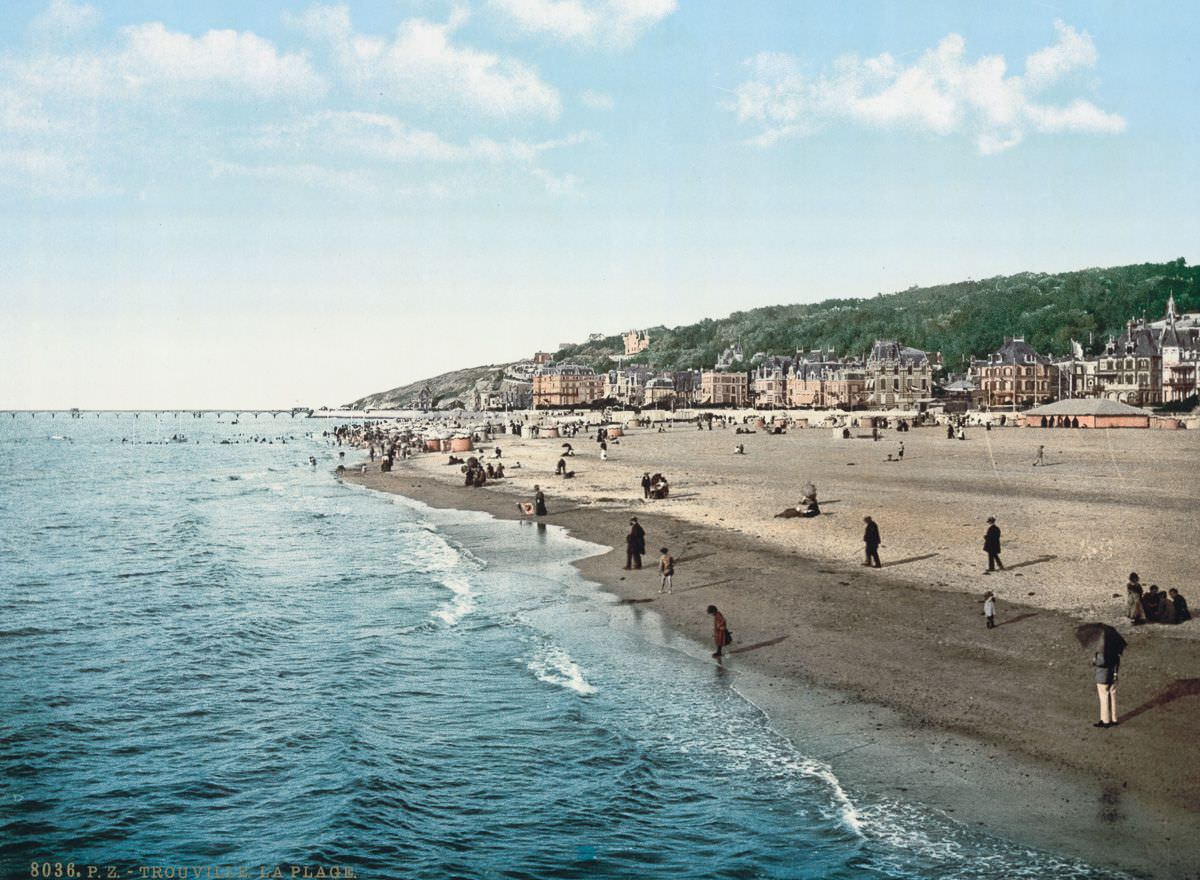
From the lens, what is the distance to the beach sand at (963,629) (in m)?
11.6

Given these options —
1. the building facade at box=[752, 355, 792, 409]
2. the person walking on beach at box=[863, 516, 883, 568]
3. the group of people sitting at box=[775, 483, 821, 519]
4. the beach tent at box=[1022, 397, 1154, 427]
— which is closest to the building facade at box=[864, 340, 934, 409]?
the building facade at box=[752, 355, 792, 409]

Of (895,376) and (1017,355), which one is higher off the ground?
(1017,355)

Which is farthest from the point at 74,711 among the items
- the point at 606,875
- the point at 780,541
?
the point at 780,541

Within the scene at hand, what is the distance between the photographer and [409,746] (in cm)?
1495

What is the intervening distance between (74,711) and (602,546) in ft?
58.6

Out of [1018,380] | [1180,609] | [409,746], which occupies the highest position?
[1018,380]

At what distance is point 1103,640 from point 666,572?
39.2 feet

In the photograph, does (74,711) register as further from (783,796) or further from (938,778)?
(938,778)

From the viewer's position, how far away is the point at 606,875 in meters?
10.5

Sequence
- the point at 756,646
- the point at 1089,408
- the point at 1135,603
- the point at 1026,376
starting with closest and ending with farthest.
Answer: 1. the point at 1135,603
2. the point at 756,646
3. the point at 1089,408
4. the point at 1026,376

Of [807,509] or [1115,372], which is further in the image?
[1115,372]

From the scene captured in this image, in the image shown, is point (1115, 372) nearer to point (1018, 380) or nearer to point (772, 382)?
point (1018, 380)

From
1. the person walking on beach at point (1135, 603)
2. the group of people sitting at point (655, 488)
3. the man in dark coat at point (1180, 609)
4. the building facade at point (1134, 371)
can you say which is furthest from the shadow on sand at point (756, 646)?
the building facade at point (1134, 371)

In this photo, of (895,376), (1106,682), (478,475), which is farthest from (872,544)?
(895,376)
